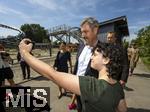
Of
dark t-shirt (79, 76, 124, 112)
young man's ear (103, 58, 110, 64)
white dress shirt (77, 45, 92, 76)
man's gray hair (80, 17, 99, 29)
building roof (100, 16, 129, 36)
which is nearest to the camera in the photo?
dark t-shirt (79, 76, 124, 112)

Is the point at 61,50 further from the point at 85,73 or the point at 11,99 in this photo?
the point at 85,73

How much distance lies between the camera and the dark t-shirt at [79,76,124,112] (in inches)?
98.8

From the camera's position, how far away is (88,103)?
256 centimetres

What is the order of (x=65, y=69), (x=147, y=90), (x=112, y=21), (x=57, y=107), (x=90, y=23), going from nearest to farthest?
(x=90, y=23) → (x=57, y=107) → (x=65, y=69) → (x=147, y=90) → (x=112, y=21)

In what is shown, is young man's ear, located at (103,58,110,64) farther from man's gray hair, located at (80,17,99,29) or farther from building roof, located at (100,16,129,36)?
building roof, located at (100,16,129,36)

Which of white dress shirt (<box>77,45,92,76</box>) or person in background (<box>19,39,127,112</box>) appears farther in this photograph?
white dress shirt (<box>77,45,92,76</box>)

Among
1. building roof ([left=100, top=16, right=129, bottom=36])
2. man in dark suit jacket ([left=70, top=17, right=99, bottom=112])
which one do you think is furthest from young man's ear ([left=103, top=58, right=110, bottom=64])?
building roof ([left=100, top=16, right=129, bottom=36])

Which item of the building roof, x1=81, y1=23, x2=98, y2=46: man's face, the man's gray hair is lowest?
x1=81, y1=23, x2=98, y2=46: man's face

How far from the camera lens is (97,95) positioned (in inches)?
98.7

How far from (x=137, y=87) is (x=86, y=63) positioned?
7.91 meters

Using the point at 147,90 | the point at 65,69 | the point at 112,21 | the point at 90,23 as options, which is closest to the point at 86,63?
the point at 90,23

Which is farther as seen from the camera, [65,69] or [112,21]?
[112,21]

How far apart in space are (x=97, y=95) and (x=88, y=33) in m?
2.69

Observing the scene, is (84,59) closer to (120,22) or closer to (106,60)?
(106,60)
